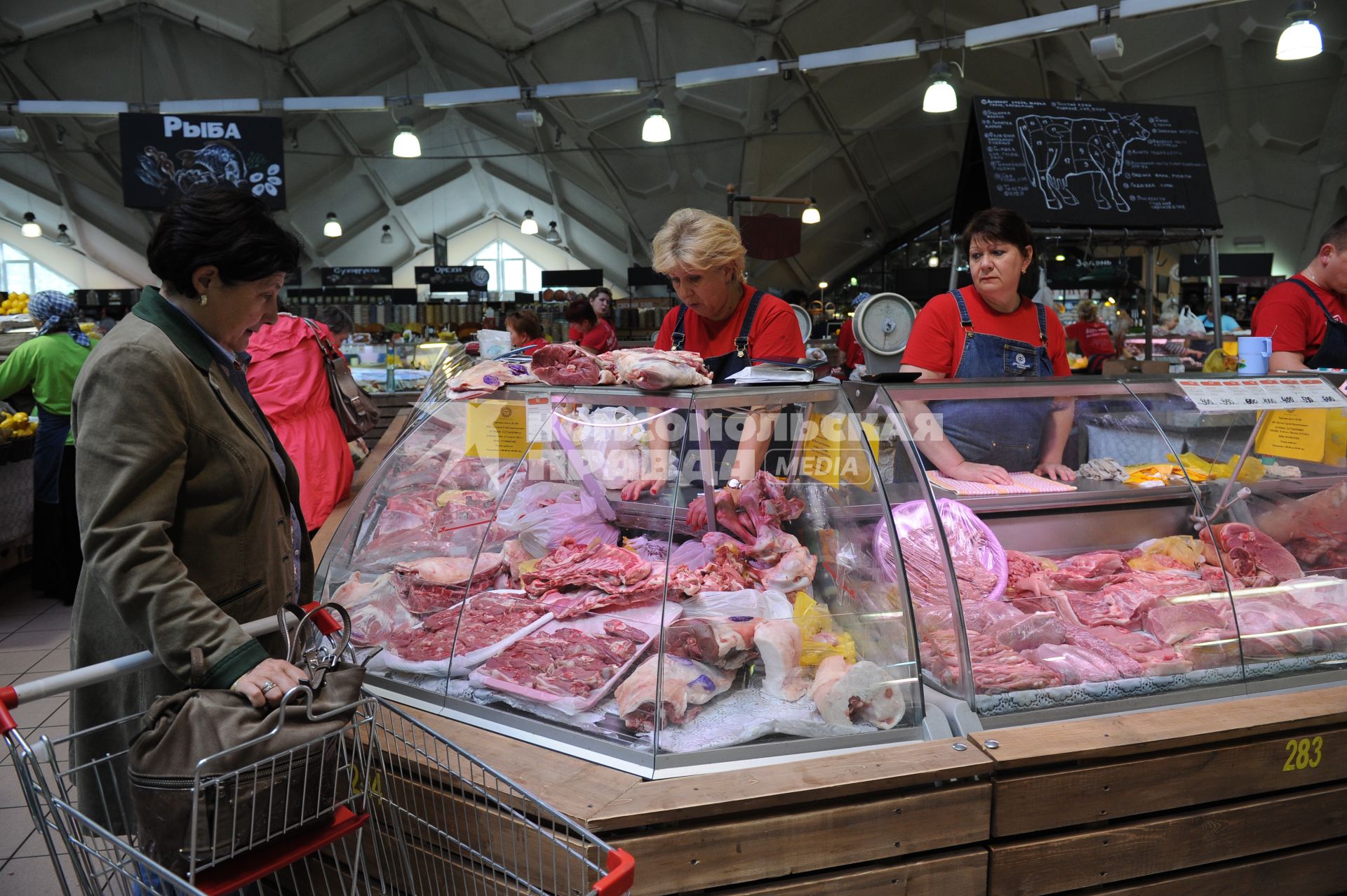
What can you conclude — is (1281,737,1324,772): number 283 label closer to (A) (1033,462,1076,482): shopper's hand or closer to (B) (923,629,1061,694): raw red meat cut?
(B) (923,629,1061,694): raw red meat cut

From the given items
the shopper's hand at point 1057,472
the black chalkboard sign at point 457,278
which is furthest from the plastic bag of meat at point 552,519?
the black chalkboard sign at point 457,278

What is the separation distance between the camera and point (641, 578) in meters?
2.23

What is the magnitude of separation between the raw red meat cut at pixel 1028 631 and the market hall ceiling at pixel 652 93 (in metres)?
12.0

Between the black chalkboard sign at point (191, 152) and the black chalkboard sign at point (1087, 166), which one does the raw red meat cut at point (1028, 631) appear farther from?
the black chalkboard sign at point (191, 152)

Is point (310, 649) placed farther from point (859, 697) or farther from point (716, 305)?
point (716, 305)

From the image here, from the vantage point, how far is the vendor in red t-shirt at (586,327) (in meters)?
7.08

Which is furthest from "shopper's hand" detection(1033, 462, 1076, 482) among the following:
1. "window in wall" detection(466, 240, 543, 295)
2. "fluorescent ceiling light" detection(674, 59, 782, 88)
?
"window in wall" detection(466, 240, 543, 295)

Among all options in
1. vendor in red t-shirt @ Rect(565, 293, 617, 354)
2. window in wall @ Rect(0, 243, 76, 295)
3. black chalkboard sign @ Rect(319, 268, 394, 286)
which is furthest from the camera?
window in wall @ Rect(0, 243, 76, 295)

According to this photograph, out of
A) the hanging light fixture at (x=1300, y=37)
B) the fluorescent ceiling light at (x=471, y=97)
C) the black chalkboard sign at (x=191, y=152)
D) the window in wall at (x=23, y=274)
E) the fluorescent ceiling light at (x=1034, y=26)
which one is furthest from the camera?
the window in wall at (x=23, y=274)

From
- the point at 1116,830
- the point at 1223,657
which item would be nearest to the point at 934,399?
the point at 1223,657

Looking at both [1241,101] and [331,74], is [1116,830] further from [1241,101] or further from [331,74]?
[331,74]

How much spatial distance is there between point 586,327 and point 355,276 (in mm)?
15377

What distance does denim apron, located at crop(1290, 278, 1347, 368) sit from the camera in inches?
128

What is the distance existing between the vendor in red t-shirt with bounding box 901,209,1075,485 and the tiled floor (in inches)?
124
